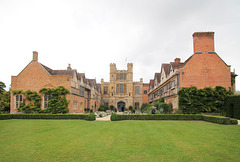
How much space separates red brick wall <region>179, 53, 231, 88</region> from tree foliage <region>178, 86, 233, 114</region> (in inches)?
37.7

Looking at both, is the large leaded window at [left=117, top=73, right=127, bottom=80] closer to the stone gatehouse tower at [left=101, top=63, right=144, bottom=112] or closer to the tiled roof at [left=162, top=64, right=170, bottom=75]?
the stone gatehouse tower at [left=101, top=63, right=144, bottom=112]

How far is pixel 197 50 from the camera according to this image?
22766 mm

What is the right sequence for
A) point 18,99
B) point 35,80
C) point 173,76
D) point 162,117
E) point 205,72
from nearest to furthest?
1. point 162,117
2. point 205,72
3. point 173,76
4. point 18,99
5. point 35,80

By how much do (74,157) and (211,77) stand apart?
22092mm

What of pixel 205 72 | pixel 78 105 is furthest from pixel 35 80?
pixel 205 72

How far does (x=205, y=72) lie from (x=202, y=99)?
3.95 metres

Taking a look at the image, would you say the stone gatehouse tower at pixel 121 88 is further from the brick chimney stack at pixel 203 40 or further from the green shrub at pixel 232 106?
the green shrub at pixel 232 106

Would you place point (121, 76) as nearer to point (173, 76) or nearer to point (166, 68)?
point (166, 68)

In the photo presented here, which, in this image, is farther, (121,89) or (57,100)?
(121,89)

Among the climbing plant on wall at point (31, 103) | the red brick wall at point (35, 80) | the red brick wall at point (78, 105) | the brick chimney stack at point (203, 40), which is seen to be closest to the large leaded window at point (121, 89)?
the red brick wall at point (78, 105)

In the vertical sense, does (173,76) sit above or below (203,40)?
below

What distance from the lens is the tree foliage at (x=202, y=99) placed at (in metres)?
21.0

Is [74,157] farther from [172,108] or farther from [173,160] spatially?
[172,108]

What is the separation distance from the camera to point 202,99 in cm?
2111
